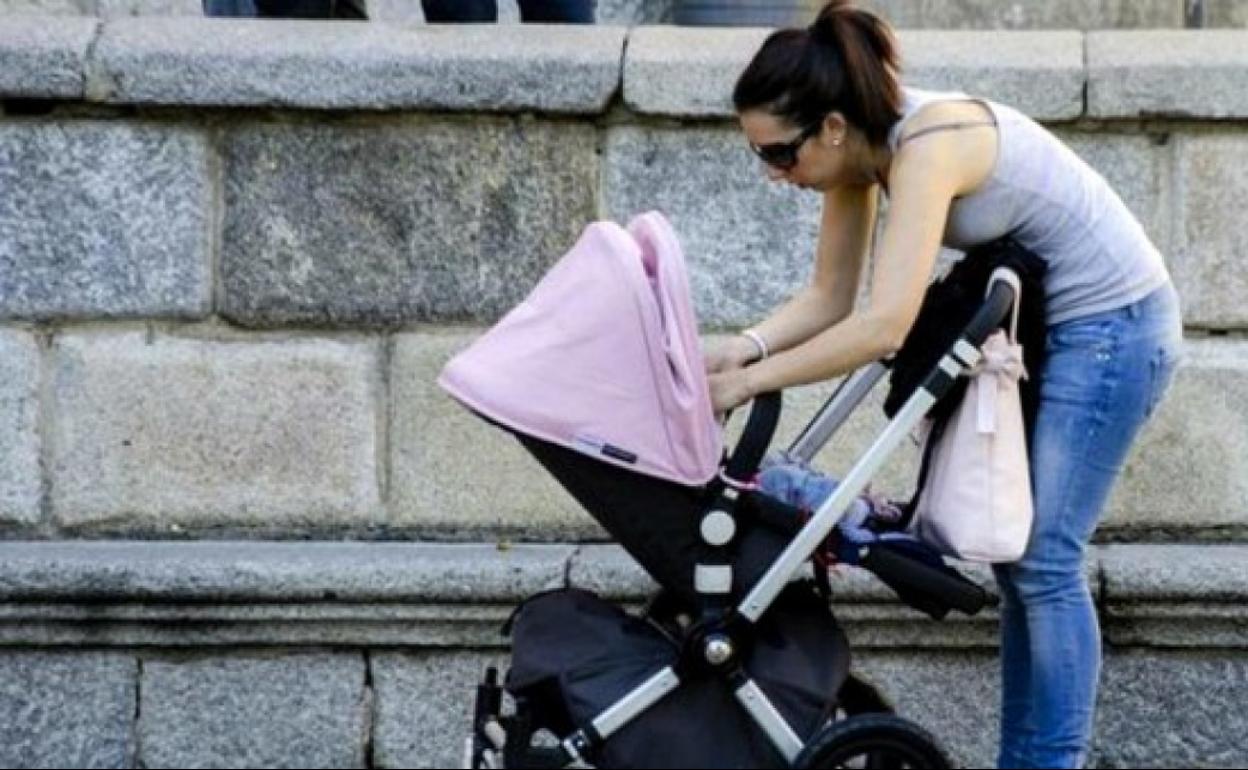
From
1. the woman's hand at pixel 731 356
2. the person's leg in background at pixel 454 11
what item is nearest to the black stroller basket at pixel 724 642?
the woman's hand at pixel 731 356

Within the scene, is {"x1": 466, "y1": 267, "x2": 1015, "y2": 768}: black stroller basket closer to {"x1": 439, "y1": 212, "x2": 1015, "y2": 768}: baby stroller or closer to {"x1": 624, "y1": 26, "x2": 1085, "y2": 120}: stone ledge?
{"x1": 439, "y1": 212, "x2": 1015, "y2": 768}: baby stroller

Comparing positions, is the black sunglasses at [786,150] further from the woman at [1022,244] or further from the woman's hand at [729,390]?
the woman's hand at [729,390]

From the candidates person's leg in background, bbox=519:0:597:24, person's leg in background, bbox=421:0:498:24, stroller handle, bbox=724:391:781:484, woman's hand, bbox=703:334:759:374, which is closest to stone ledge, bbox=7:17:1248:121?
person's leg in background, bbox=421:0:498:24

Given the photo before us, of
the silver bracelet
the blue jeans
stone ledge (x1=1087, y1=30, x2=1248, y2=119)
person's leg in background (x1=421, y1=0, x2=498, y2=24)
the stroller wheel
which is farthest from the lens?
person's leg in background (x1=421, y1=0, x2=498, y2=24)

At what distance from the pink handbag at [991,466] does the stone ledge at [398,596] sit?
1028 millimetres

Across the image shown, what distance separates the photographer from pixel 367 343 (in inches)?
266

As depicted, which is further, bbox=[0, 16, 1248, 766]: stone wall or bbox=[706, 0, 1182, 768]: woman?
bbox=[0, 16, 1248, 766]: stone wall

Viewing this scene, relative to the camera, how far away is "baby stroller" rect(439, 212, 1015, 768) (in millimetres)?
5309

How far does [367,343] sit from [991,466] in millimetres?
1825

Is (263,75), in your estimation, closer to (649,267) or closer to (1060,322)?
(649,267)

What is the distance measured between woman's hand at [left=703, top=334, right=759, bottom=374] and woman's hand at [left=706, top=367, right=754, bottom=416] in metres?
0.16

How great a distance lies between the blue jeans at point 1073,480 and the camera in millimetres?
5508

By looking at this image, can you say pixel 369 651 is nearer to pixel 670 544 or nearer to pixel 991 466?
pixel 670 544

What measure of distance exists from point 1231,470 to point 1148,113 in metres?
0.79
